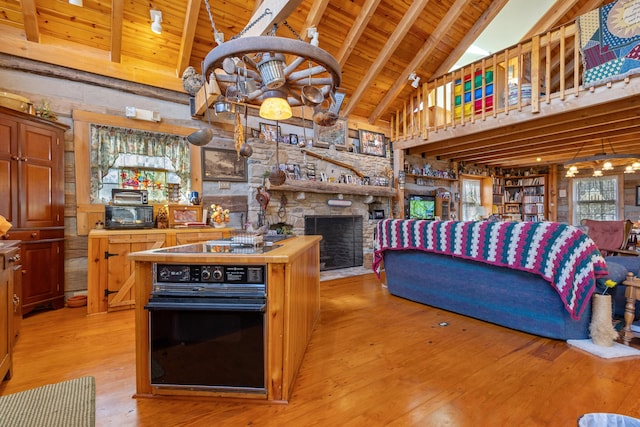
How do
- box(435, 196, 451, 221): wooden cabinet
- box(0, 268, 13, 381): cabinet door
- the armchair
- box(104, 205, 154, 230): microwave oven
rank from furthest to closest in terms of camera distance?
1. box(435, 196, 451, 221): wooden cabinet
2. the armchair
3. box(104, 205, 154, 230): microwave oven
4. box(0, 268, 13, 381): cabinet door

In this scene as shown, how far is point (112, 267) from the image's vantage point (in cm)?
333

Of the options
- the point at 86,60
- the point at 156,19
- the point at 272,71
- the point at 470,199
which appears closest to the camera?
the point at 272,71

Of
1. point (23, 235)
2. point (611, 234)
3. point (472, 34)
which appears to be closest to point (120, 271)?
point (23, 235)

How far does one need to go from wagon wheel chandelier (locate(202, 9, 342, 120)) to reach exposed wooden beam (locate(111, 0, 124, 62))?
2357 millimetres

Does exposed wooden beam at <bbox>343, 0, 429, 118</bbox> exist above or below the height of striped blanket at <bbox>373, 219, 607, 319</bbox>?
above

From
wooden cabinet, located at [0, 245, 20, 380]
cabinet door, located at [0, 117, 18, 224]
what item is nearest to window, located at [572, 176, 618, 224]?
wooden cabinet, located at [0, 245, 20, 380]

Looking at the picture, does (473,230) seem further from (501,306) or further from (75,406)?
(75,406)

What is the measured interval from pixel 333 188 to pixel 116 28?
11.6 ft

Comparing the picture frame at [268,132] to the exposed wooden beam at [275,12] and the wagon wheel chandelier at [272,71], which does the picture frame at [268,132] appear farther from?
the exposed wooden beam at [275,12]

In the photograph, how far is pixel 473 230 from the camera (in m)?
2.94

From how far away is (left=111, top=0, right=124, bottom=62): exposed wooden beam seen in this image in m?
3.34

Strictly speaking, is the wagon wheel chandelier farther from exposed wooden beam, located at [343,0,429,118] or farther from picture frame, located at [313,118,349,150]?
picture frame, located at [313,118,349,150]

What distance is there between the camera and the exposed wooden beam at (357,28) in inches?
170

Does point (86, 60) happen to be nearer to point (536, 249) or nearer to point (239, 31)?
point (239, 31)
